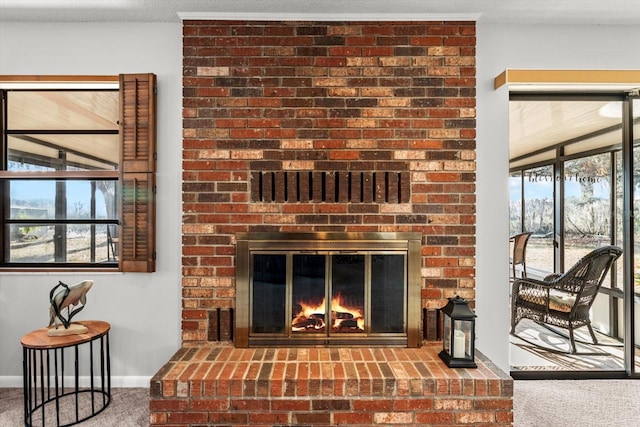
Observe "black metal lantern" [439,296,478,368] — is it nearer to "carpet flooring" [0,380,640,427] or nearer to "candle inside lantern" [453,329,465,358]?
"candle inside lantern" [453,329,465,358]

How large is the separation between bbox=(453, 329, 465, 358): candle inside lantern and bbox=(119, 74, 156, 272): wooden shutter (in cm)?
190

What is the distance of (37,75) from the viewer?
96.0 inches

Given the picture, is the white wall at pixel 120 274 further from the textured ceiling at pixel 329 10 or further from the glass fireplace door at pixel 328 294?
the glass fireplace door at pixel 328 294

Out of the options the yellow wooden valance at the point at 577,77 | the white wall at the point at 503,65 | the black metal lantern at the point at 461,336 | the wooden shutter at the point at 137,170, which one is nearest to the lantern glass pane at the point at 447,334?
the black metal lantern at the point at 461,336

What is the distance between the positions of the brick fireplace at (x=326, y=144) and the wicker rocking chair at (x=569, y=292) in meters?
0.83

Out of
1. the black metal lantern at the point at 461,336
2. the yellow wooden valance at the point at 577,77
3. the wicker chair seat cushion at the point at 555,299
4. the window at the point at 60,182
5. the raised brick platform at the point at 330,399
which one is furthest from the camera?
the wicker chair seat cushion at the point at 555,299

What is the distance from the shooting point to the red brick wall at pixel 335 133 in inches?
94.1

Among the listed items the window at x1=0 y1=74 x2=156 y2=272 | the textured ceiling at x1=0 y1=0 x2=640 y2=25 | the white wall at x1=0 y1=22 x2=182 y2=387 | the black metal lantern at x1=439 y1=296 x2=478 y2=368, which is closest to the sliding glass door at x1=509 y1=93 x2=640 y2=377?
the textured ceiling at x1=0 y1=0 x2=640 y2=25

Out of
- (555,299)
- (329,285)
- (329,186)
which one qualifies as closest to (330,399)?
(329,285)

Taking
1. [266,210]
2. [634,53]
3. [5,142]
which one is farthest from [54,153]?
[634,53]

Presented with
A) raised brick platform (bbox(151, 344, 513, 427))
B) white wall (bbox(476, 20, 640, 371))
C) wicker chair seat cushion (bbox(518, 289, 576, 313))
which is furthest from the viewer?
wicker chair seat cushion (bbox(518, 289, 576, 313))

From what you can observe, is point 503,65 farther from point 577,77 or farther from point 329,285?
point 329,285

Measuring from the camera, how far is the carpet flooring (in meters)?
2.08

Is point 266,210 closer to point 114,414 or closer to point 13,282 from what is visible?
point 114,414
